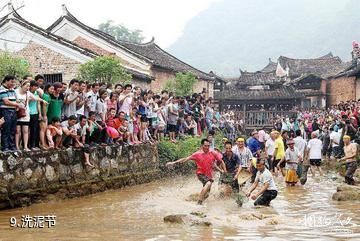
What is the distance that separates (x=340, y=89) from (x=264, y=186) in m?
34.7

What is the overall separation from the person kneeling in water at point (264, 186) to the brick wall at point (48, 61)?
44.6 ft

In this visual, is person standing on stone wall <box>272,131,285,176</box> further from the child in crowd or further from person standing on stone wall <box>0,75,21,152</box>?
person standing on stone wall <box>0,75,21,152</box>

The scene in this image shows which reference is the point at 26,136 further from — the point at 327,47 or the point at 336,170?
the point at 327,47

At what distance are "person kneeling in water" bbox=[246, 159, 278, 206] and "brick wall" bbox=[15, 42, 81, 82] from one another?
13582mm

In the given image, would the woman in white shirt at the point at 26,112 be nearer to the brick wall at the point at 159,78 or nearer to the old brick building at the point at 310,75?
the brick wall at the point at 159,78

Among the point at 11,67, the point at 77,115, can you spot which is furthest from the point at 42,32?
the point at 77,115

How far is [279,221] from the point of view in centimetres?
1016

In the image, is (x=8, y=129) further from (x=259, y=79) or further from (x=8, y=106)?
(x=259, y=79)

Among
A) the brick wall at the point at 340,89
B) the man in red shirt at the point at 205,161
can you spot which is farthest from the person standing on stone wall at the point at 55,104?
the brick wall at the point at 340,89

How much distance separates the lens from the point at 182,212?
11.5m

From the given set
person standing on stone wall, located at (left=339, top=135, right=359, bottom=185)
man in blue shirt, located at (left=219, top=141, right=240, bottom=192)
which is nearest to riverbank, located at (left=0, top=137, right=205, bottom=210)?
man in blue shirt, located at (left=219, top=141, right=240, bottom=192)

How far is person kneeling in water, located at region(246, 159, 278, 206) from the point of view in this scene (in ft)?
39.3

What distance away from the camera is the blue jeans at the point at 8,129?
435 inches

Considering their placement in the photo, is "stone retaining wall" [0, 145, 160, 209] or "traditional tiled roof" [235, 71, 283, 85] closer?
"stone retaining wall" [0, 145, 160, 209]
